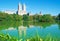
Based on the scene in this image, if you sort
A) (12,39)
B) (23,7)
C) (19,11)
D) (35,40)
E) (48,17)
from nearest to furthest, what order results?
1. (35,40)
2. (12,39)
3. (48,17)
4. (19,11)
5. (23,7)

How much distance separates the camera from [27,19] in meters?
57.8

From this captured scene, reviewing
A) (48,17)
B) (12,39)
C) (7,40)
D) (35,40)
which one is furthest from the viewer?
(48,17)

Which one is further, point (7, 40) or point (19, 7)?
point (19, 7)

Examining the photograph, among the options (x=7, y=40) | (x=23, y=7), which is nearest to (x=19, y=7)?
(x=23, y=7)

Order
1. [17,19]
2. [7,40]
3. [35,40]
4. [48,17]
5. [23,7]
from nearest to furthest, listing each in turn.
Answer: [35,40] → [7,40] → [48,17] → [17,19] → [23,7]

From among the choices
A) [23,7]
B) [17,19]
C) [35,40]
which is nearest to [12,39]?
[35,40]

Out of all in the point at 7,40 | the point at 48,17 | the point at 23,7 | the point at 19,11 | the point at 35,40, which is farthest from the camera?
the point at 23,7

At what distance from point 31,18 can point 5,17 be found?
396 inches

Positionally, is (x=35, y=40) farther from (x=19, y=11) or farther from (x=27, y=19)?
(x=19, y=11)

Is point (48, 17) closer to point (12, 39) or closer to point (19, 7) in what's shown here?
point (19, 7)

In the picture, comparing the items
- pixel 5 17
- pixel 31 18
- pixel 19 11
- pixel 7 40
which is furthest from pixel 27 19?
pixel 7 40

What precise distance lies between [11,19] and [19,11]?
33.7 meters

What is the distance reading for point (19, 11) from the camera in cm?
8775

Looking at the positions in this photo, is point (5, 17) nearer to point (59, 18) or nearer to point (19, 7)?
point (59, 18)
